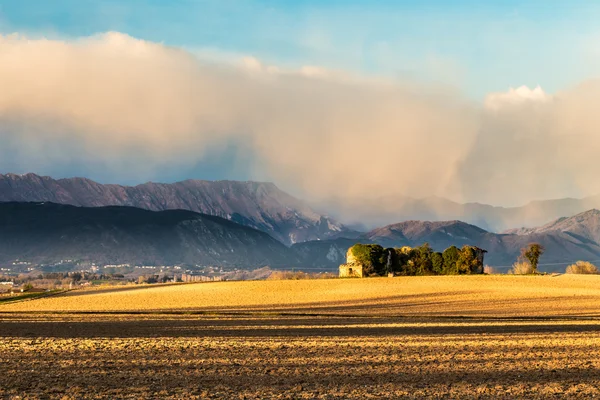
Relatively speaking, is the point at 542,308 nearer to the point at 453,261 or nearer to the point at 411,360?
the point at 411,360

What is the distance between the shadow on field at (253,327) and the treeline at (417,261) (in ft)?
286

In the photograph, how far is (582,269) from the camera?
168 metres

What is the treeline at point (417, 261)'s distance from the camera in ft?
471

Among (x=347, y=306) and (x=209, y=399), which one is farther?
(x=347, y=306)

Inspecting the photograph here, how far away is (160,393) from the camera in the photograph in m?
20.7

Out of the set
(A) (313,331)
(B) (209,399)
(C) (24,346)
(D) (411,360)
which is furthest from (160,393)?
(A) (313,331)

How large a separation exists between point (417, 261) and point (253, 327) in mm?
102688

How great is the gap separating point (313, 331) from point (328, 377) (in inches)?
777

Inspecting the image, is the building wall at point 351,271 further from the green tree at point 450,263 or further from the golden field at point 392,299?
the green tree at point 450,263

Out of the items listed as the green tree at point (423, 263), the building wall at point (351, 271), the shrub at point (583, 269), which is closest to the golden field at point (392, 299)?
the building wall at point (351, 271)

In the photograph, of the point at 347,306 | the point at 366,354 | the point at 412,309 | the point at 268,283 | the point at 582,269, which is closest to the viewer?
the point at 366,354

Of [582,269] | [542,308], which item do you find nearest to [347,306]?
[542,308]

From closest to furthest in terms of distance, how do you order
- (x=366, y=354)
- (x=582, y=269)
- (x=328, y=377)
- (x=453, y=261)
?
(x=328, y=377), (x=366, y=354), (x=453, y=261), (x=582, y=269)

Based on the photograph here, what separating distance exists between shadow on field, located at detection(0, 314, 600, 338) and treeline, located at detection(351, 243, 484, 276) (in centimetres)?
8714
